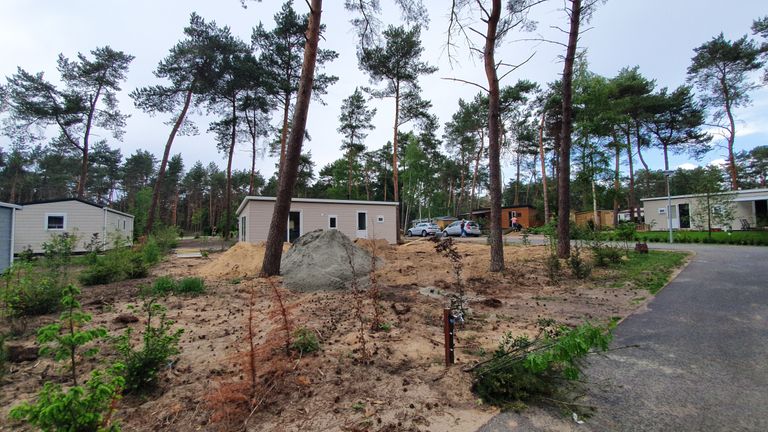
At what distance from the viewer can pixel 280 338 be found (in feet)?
10.9

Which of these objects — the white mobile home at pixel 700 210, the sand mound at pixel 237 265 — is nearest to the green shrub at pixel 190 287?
the sand mound at pixel 237 265

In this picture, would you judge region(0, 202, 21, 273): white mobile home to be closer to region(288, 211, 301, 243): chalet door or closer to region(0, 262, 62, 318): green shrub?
region(0, 262, 62, 318): green shrub

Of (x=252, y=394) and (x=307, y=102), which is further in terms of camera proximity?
(x=307, y=102)

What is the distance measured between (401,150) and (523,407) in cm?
3766

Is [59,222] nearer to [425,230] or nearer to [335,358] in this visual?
[335,358]

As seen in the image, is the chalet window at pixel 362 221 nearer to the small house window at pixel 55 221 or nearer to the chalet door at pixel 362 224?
the chalet door at pixel 362 224

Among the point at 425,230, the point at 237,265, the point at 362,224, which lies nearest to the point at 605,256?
the point at 237,265

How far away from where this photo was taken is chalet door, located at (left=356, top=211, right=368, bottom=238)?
1866 centimetres

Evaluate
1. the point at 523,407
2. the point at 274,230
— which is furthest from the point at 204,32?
the point at 523,407

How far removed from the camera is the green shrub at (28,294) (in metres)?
4.31

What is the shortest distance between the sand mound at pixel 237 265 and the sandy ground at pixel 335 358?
2.47m

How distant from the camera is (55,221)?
16.2 m

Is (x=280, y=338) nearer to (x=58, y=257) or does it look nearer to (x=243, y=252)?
(x=58, y=257)

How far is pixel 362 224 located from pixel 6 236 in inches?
548
